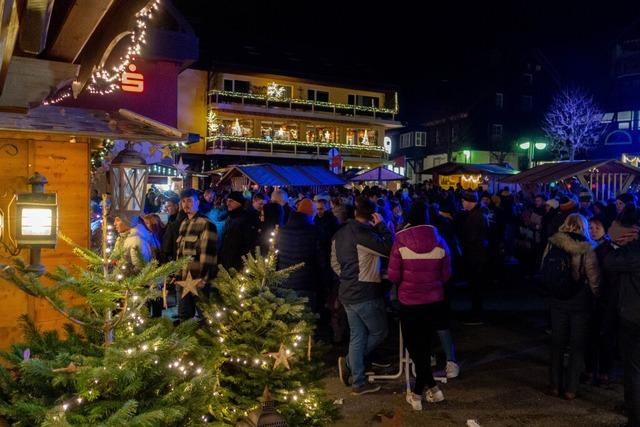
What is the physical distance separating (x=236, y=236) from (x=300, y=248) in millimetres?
1189

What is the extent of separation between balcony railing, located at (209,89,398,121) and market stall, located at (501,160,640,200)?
74.9 feet

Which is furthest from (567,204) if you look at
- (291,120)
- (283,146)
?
(291,120)

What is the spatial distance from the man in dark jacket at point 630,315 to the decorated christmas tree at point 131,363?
3.13 m

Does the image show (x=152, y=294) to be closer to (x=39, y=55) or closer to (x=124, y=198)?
(x=39, y=55)

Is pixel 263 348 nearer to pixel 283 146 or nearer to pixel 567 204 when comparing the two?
pixel 567 204

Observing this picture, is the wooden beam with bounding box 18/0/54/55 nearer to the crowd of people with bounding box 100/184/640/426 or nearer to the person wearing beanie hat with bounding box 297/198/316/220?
the crowd of people with bounding box 100/184/640/426

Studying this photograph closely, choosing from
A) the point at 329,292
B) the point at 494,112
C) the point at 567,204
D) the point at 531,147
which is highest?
the point at 494,112

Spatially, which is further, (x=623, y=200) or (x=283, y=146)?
(x=283, y=146)

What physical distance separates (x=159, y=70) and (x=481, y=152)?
30435 millimetres

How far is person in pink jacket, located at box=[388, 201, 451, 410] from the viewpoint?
558 cm

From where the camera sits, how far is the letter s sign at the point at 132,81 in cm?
2009

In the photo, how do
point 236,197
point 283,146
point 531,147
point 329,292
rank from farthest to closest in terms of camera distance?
point 531,147
point 283,146
point 329,292
point 236,197

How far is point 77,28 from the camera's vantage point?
2.82 m

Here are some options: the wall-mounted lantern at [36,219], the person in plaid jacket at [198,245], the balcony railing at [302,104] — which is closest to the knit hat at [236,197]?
the person in plaid jacket at [198,245]
